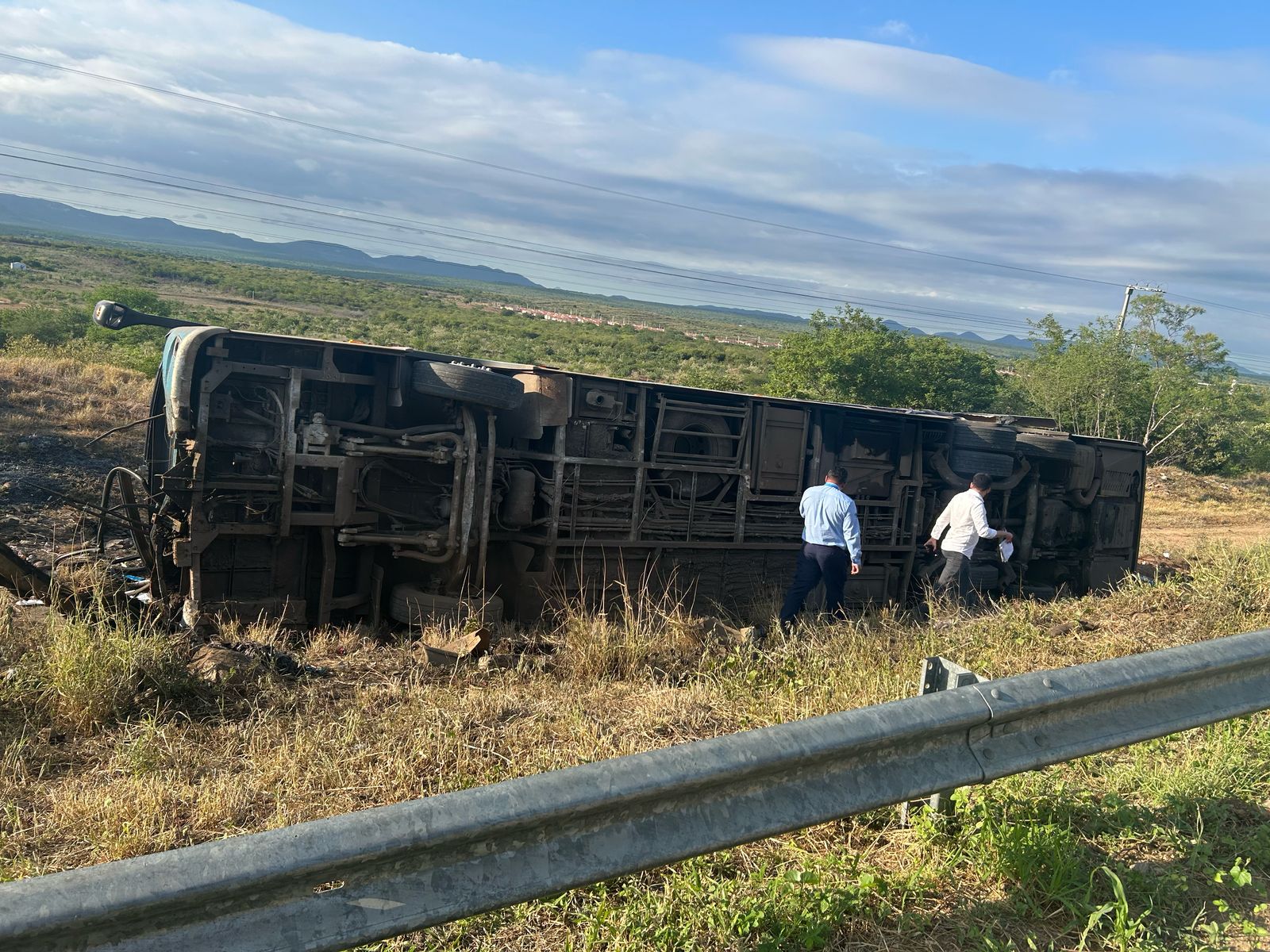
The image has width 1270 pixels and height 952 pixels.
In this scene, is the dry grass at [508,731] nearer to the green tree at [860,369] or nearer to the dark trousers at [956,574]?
the dark trousers at [956,574]

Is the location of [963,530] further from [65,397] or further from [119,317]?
[65,397]

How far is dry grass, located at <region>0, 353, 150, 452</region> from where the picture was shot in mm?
15742

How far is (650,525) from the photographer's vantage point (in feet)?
33.6

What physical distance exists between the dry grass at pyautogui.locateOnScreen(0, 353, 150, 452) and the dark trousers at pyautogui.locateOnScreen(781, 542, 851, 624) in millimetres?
11267

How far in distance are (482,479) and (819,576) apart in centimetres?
325

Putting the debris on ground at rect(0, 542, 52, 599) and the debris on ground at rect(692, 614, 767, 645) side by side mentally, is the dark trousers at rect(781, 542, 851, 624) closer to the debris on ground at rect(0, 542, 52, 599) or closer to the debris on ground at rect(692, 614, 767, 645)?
the debris on ground at rect(692, 614, 767, 645)

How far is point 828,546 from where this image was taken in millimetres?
9234

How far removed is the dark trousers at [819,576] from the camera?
9219mm

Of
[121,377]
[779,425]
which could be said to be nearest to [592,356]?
[121,377]

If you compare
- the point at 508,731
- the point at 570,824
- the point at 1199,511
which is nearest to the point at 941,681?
the point at 570,824

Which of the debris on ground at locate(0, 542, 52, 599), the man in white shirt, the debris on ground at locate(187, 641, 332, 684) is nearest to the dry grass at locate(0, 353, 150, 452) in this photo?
the debris on ground at locate(0, 542, 52, 599)

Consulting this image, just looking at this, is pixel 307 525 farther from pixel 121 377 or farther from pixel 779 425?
pixel 121 377

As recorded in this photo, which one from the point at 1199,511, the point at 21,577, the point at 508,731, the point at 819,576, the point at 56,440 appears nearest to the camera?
the point at 508,731

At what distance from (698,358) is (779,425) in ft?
150
